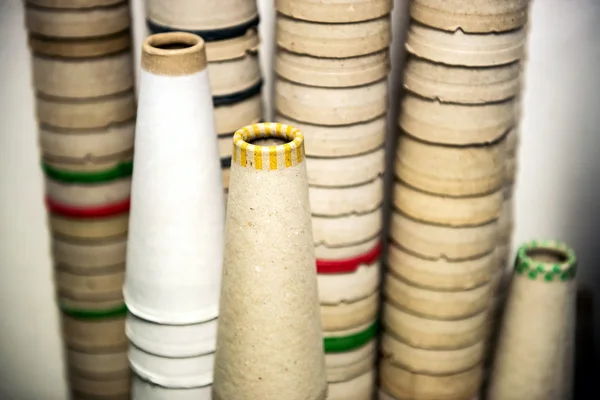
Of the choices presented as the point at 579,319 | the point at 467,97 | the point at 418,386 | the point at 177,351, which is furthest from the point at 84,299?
the point at 579,319

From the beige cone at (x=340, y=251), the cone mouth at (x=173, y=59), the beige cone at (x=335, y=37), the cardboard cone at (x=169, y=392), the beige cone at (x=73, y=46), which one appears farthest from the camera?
the beige cone at (x=340, y=251)

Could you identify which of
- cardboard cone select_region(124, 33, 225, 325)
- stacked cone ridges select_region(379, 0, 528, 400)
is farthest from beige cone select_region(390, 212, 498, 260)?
cardboard cone select_region(124, 33, 225, 325)

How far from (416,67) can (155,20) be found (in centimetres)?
59

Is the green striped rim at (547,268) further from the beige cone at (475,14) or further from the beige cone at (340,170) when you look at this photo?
the beige cone at (475,14)

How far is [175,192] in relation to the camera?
145 centimetres

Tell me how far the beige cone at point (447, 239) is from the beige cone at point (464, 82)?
320mm

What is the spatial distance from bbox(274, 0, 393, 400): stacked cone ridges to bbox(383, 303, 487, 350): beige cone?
0.08 meters

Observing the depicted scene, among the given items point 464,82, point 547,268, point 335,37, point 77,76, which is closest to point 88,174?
point 77,76

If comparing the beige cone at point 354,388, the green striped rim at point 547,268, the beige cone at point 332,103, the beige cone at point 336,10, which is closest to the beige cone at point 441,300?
the green striped rim at point 547,268

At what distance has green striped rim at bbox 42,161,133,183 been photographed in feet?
6.32

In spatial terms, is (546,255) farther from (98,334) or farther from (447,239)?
(98,334)

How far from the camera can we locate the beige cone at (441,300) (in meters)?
1.96

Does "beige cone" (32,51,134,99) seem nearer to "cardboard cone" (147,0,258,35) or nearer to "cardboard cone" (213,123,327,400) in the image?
"cardboard cone" (147,0,258,35)

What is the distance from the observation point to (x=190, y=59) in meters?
1.40
